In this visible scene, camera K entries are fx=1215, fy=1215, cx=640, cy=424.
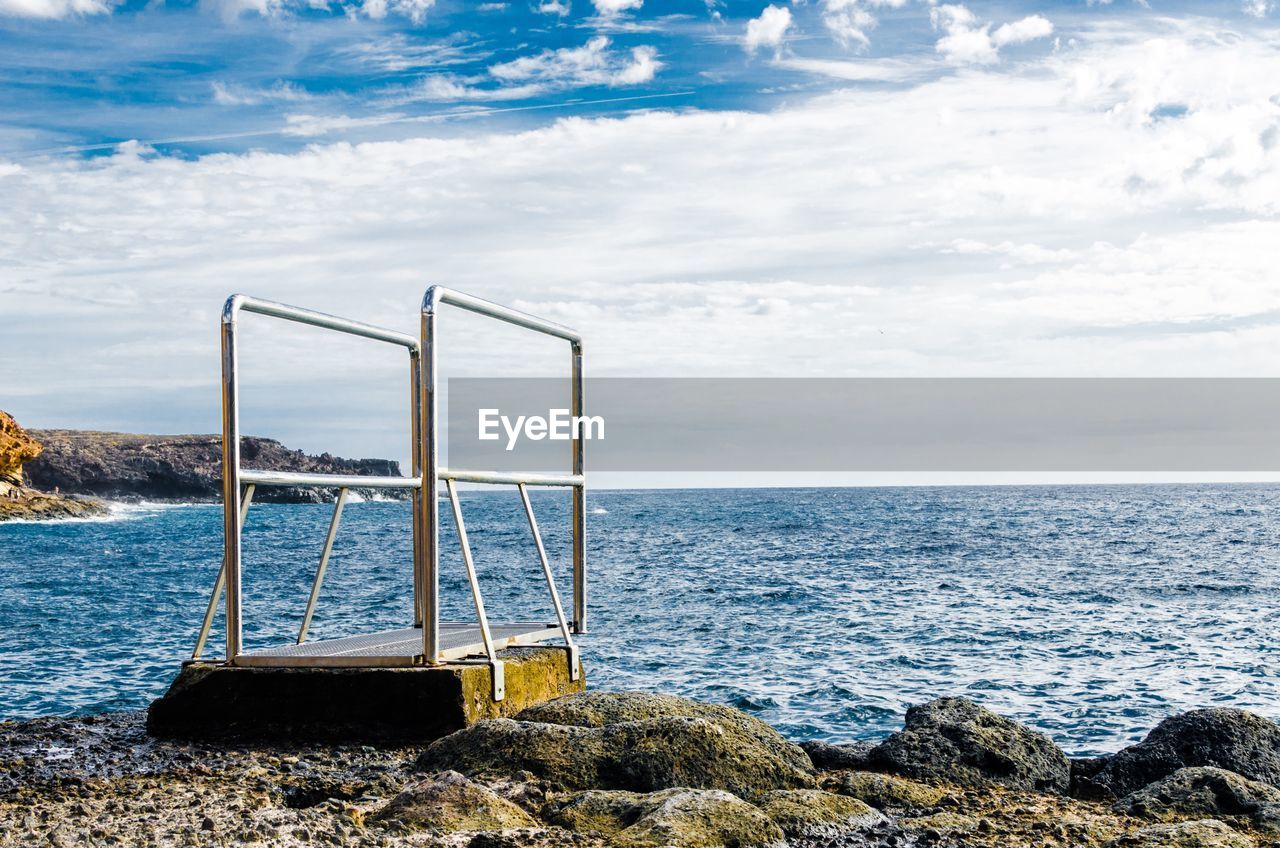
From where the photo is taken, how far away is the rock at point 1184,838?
488 cm

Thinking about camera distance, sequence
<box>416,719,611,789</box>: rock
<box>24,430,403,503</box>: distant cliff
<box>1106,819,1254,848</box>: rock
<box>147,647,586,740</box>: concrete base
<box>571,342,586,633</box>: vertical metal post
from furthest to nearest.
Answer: <box>24,430,403,503</box>: distant cliff
<box>571,342,586,633</box>: vertical metal post
<box>147,647,586,740</box>: concrete base
<box>416,719,611,789</box>: rock
<box>1106,819,1254,848</box>: rock

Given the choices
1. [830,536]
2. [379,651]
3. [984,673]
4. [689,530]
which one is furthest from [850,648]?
[689,530]

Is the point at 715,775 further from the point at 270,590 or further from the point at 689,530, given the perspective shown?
the point at 689,530

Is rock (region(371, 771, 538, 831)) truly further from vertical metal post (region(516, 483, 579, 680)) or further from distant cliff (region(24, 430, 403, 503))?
distant cliff (region(24, 430, 403, 503))

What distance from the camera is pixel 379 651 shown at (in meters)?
6.64

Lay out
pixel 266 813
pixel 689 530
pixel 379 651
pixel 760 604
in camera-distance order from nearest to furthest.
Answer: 1. pixel 266 813
2. pixel 379 651
3. pixel 760 604
4. pixel 689 530

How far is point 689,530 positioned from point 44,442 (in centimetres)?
9820

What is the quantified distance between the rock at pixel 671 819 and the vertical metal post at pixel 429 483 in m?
1.44

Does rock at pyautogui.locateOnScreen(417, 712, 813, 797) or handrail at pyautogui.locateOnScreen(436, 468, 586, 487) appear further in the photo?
handrail at pyautogui.locateOnScreen(436, 468, 586, 487)

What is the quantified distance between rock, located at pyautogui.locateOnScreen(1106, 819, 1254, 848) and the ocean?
7421 millimetres

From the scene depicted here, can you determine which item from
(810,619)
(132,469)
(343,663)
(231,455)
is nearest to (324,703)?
(343,663)

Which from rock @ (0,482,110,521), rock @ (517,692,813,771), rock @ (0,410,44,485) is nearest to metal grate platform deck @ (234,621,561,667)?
rock @ (517,692,813,771)

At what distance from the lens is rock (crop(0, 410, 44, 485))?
271ft

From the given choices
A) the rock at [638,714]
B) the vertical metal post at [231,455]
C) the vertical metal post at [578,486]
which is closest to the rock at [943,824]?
the rock at [638,714]
